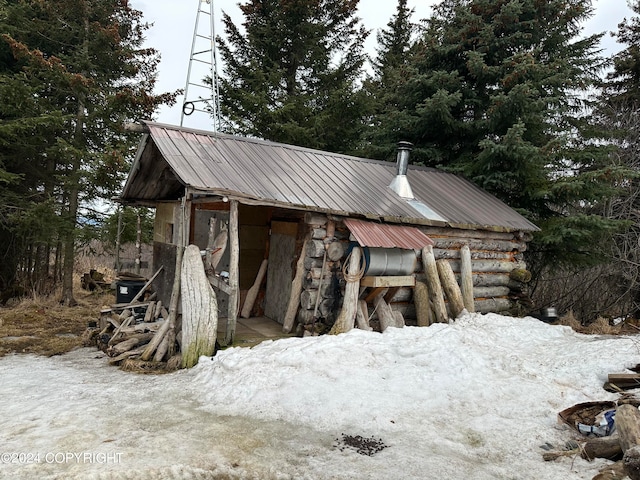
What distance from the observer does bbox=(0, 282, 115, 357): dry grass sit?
8125 millimetres

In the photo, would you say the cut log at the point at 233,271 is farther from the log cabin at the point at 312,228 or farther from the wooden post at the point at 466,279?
the wooden post at the point at 466,279

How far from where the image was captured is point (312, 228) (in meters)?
7.87

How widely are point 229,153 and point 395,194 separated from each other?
3.71m

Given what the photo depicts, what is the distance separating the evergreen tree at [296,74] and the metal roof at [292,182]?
5514mm

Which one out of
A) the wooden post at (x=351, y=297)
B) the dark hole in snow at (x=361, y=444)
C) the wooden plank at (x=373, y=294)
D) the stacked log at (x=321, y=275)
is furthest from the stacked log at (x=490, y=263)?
the dark hole in snow at (x=361, y=444)

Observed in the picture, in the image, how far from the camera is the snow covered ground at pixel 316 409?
3.91 m

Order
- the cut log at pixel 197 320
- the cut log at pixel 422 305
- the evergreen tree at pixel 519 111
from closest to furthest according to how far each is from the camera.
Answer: the cut log at pixel 197 320 → the cut log at pixel 422 305 → the evergreen tree at pixel 519 111

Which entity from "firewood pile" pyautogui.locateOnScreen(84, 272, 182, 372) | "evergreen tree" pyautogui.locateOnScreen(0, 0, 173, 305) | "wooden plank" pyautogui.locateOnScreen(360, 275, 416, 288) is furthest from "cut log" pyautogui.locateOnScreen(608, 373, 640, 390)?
"evergreen tree" pyautogui.locateOnScreen(0, 0, 173, 305)

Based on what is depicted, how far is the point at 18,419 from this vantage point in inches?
185

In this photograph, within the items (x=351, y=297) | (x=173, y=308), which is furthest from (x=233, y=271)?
(x=351, y=297)

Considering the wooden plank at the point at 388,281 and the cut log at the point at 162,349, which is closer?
the cut log at the point at 162,349

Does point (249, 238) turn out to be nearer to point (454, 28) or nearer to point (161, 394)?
point (161, 394)

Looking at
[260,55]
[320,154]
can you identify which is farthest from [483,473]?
[260,55]

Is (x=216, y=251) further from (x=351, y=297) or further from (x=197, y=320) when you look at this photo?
(x=351, y=297)
